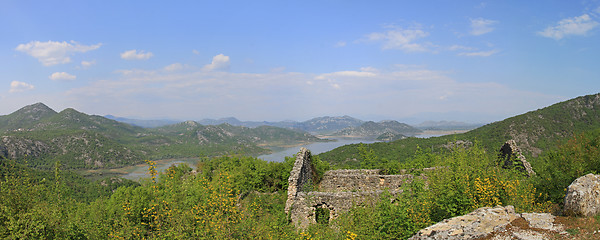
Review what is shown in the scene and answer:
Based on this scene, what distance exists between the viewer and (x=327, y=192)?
11.2 m

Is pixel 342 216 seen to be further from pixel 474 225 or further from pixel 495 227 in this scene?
pixel 495 227

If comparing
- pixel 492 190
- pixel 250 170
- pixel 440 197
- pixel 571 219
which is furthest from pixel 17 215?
pixel 571 219

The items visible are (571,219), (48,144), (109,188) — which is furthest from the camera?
(48,144)

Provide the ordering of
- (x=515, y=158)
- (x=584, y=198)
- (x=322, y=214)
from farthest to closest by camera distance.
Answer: (x=515, y=158)
(x=322, y=214)
(x=584, y=198)

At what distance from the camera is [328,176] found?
16281 mm

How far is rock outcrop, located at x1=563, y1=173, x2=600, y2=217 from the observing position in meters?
6.33

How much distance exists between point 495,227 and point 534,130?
242ft

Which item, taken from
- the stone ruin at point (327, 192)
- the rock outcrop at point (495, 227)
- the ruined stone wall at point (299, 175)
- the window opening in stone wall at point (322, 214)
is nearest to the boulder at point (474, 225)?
the rock outcrop at point (495, 227)

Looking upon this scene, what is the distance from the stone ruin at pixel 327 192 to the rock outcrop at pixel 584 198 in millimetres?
4034

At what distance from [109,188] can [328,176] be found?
6992 cm

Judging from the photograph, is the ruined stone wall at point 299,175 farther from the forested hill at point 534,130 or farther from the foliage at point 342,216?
Result: the forested hill at point 534,130

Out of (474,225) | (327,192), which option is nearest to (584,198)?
(474,225)

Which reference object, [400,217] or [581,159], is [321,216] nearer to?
[400,217]

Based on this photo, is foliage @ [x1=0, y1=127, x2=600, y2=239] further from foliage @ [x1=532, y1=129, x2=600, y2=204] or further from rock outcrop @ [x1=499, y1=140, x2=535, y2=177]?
rock outcrop @ [x1=499, y1=140, x2=535, y2=177]
